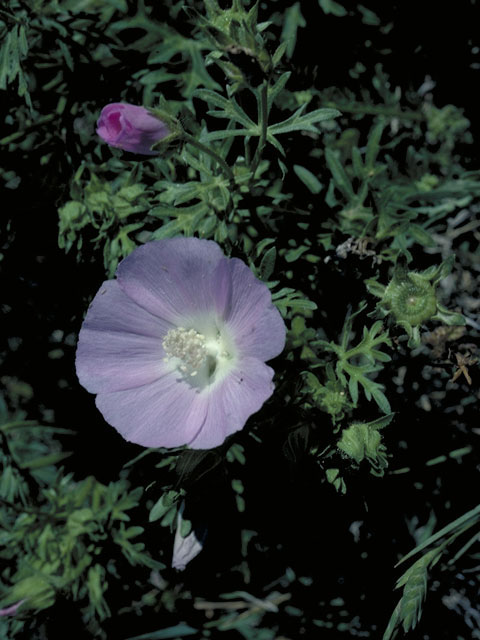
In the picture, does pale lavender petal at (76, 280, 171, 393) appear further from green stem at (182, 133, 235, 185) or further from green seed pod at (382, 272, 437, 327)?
green seed pod at (382, 272, 437, 327)

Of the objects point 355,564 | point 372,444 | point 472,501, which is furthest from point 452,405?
point 372,444

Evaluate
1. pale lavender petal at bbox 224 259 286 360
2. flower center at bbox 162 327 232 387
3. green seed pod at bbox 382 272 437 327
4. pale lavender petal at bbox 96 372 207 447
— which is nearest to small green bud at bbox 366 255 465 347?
green seed pod at bbox 382 272 437 327

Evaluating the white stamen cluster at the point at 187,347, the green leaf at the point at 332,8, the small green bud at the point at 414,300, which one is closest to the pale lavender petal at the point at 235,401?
the white stamen cluster at the point at 187,347

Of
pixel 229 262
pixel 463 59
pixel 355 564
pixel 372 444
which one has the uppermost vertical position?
pixel 463 59

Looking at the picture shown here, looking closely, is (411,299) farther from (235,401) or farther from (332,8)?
(332,8)

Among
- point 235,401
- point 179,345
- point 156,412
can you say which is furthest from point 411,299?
point 156,412

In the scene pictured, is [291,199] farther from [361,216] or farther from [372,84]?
[372,84]

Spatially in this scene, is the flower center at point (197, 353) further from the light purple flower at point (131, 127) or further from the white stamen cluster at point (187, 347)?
the light purple flower at point (131, 127)
